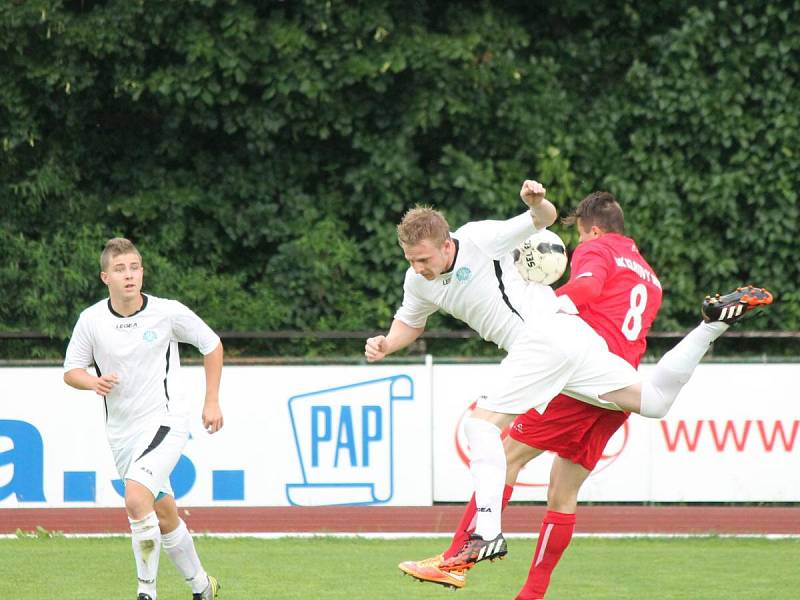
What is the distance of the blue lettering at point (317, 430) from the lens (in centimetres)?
1124

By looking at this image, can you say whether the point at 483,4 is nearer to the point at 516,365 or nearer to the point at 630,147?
the point at 630,147

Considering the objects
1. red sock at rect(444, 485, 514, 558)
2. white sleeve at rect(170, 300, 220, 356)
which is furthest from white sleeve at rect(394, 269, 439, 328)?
white sleeve at rect(170, 300, 220, 356)

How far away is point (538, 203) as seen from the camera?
Result: 6.15 m

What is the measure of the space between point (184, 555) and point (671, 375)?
9.08ft

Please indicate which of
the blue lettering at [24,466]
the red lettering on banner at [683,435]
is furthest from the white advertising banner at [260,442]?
the red lettering on banner at [683,435]

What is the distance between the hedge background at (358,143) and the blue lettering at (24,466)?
3481mm

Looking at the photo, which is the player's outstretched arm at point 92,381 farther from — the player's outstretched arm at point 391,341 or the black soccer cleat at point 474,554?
the black soccer cleat at point 474,554

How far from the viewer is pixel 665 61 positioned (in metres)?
15.4

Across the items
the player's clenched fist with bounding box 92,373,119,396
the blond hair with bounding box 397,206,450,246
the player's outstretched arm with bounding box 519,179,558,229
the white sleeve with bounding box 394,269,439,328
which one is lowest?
the player's clenched fist with bounding box 92,373,119,396

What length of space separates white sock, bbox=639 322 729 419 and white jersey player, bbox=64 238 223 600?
230 centimetres

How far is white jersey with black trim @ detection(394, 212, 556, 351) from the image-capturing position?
648 cm

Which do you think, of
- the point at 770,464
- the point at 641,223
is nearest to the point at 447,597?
the point at 770,464

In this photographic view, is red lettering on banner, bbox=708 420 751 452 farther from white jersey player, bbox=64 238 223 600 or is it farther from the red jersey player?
white jersey player, bbox=64 238 223 600

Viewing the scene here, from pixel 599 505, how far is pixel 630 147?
5869 millimetres
